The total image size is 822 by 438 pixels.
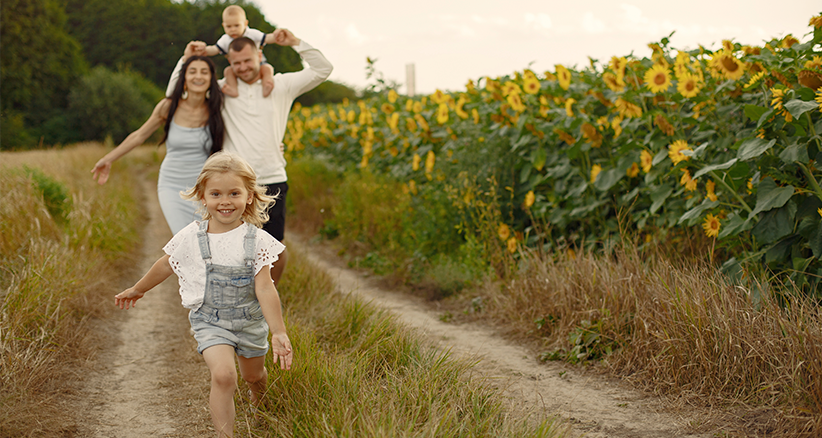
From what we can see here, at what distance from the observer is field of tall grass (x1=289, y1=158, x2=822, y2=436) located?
266 centimetres

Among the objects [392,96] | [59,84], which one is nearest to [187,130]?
[392,96]

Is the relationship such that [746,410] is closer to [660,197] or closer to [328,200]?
[660,197]

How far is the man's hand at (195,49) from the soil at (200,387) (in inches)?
73.8

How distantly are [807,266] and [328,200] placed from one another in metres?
6.26

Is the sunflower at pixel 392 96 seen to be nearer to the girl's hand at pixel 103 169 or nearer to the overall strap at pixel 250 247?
A: the girl's hand at pixel 103 169

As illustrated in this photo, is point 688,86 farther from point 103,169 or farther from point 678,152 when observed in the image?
point 103,169

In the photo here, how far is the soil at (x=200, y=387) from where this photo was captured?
2.86 metres

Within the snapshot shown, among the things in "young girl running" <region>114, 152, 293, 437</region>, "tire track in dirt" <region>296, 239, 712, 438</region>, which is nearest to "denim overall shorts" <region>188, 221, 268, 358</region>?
"young girl running" <region>114, 152, 293, 437</region>

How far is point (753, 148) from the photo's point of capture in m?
3.10

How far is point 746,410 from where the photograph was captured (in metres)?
2.71

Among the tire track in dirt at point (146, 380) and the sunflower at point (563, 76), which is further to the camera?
the sunflower at point (563, 76)

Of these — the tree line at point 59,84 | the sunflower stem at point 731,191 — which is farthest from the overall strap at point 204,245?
the tree line at point 59,84

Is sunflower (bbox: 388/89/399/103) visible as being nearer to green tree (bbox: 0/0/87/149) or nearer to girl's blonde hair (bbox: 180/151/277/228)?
girl's blonde hair (bbox: 180/151/277/228)

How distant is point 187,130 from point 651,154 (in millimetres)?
3023
